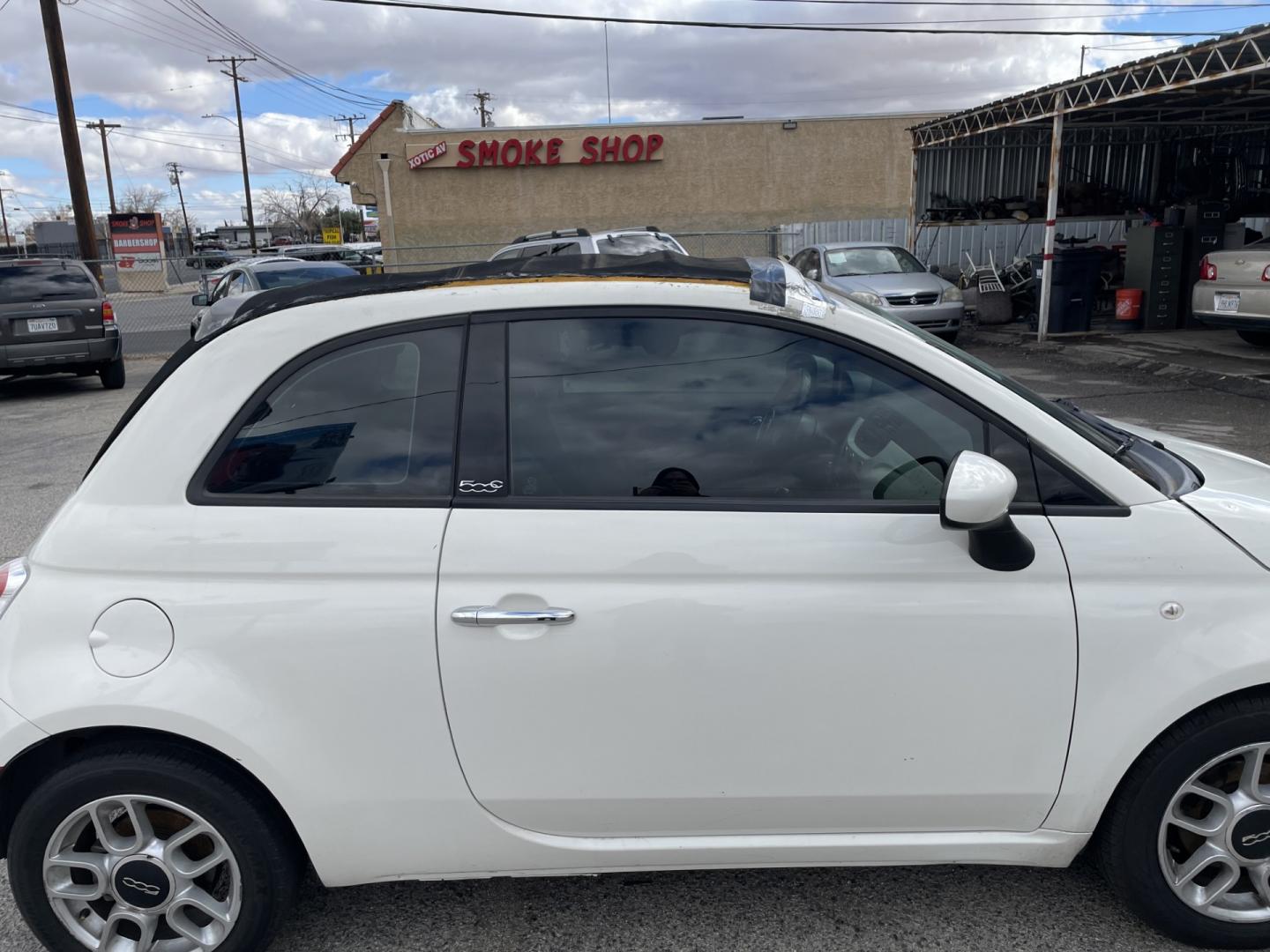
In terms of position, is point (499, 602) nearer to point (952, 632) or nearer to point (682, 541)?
point (682, 541)

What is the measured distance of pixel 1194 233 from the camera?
15.0 meters

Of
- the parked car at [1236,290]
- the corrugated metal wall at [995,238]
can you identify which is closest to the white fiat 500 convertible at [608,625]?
the parked car at [1236,290]

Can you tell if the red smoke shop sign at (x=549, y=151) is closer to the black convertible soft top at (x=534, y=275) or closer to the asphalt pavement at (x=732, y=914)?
the black convertible soft top at (x=534, y=275)

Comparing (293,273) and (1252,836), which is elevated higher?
(293,273)

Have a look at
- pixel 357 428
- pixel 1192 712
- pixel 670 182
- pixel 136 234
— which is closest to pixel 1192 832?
pixel 1192 712

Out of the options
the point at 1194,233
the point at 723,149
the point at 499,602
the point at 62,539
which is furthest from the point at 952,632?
the point at 723,149

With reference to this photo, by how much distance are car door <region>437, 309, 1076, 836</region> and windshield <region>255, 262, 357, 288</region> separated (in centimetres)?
1344

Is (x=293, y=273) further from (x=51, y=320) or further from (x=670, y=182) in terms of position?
(x=670, y=182)

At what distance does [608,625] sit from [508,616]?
0.23 m

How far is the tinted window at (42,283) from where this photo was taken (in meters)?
11.9

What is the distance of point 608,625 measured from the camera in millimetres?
2229

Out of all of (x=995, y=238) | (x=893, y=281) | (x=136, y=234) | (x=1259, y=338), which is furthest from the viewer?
(x=136, y=234)

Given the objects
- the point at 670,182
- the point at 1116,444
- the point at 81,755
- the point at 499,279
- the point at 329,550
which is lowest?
the point at 81,755

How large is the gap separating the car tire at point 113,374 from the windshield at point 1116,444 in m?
12.6
